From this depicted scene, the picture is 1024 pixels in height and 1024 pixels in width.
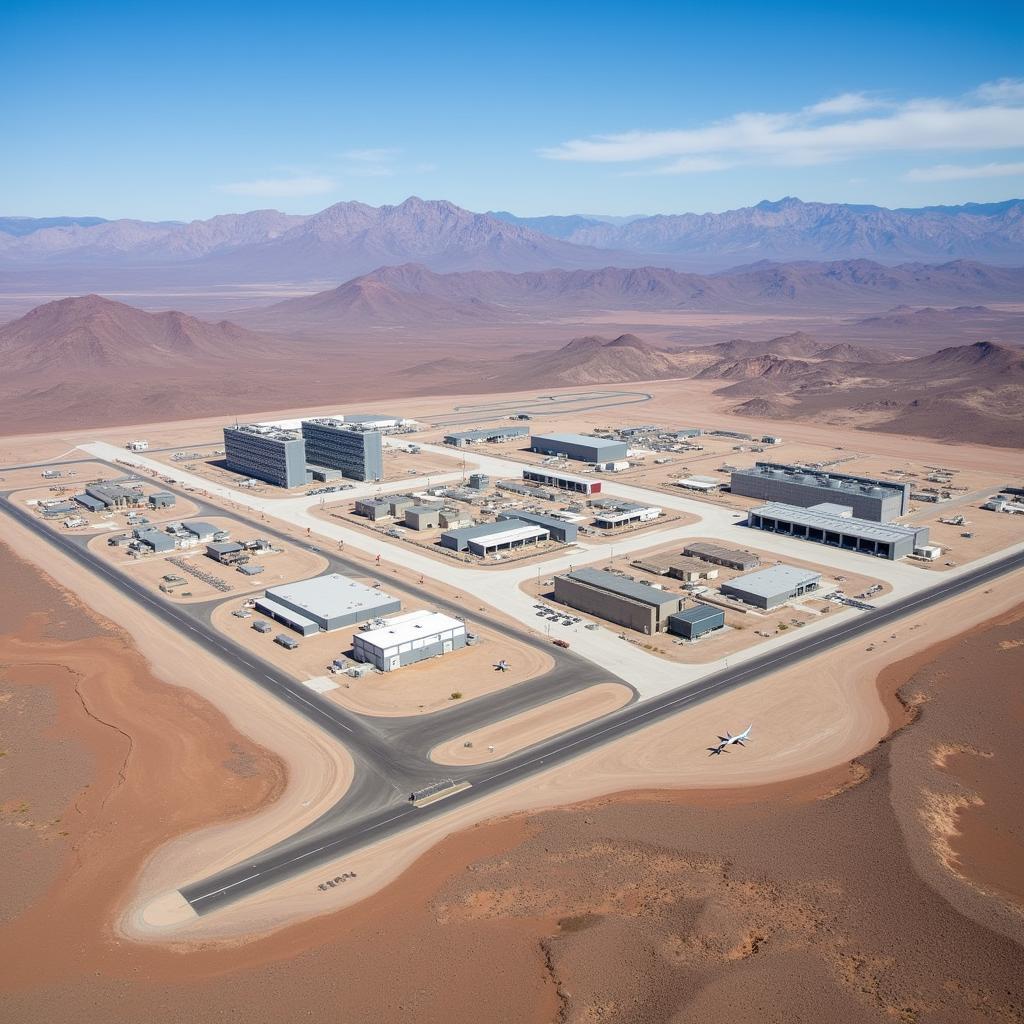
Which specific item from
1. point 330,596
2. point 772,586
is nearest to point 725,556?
point 772,586

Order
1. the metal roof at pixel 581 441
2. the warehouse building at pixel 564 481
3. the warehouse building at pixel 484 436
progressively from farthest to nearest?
the warehouse building at pixel 484 436
the metal roof at pixel 581 441
the warehouse building at pixel 564 481


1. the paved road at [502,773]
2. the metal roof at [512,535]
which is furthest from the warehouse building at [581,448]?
the paved road at [502,773]

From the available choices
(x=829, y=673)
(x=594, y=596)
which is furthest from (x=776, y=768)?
(x=594, y=596)

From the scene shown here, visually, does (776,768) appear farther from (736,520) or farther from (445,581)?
(736,520)

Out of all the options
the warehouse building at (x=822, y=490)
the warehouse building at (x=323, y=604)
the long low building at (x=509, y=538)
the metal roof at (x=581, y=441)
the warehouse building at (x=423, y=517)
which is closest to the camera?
the warehouse building at (x=323, y=604)

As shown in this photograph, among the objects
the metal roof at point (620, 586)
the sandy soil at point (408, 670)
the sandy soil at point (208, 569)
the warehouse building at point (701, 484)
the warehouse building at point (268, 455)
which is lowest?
the warehouse building at point (701, 484)

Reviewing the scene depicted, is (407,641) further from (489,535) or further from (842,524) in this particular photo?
(842,524)

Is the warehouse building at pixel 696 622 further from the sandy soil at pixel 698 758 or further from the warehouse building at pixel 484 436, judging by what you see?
the warehouse building at pixel 484 436
